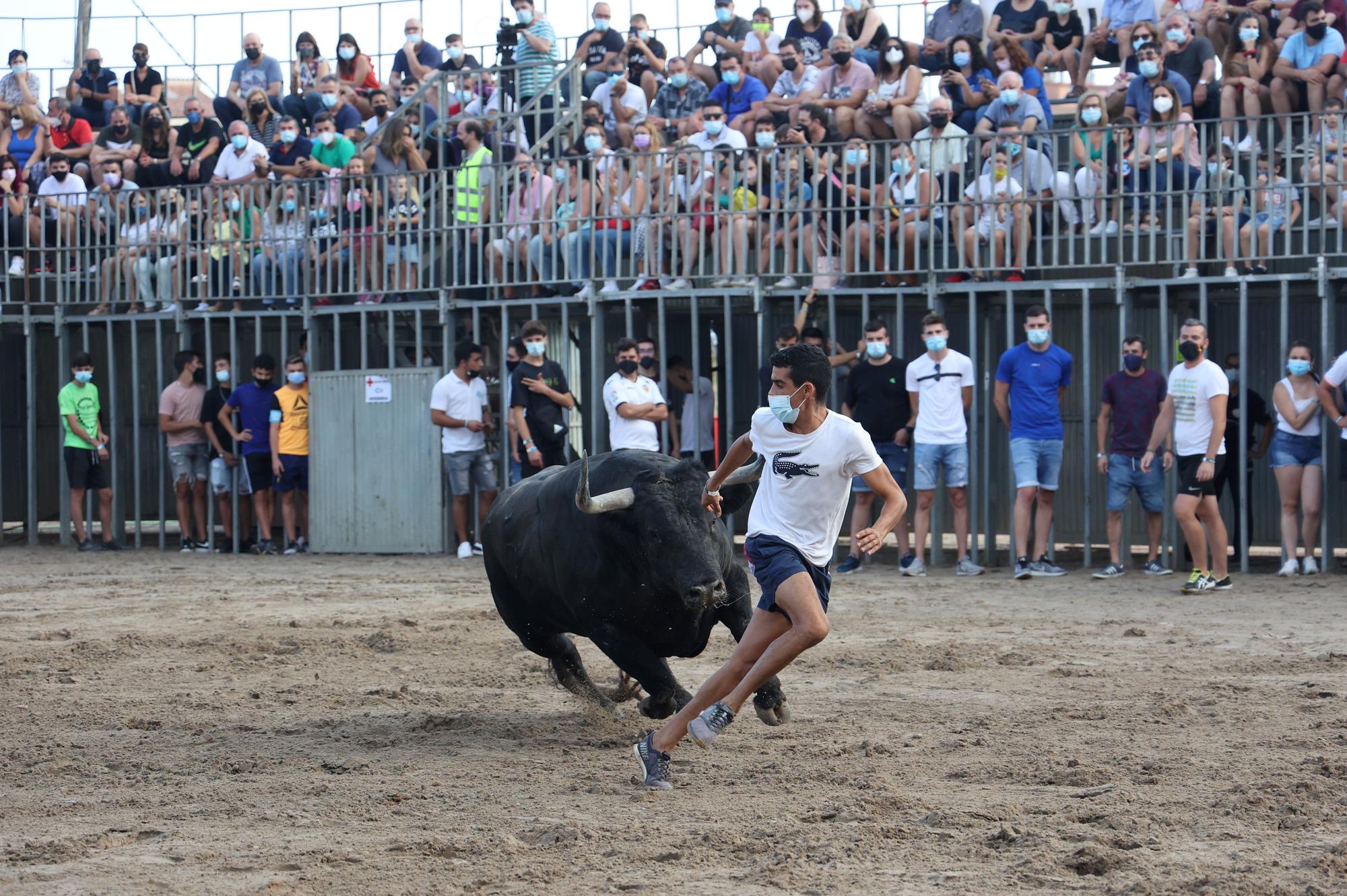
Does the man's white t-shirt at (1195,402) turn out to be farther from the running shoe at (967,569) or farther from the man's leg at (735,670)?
the man's leg at (735,670)

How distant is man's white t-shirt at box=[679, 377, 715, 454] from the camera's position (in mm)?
16797

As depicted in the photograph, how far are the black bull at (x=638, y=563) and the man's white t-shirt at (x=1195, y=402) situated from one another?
6724mm

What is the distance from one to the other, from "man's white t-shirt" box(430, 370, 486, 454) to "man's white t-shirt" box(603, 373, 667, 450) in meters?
1.73

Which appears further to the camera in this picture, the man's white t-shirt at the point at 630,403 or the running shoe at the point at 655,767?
the man's white t-shirt at the point at 630,403

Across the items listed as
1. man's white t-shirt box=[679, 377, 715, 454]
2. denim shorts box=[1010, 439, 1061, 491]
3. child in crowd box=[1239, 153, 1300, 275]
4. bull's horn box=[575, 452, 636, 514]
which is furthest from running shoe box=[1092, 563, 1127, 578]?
bull's horn box=[575, 452, 636, 514]

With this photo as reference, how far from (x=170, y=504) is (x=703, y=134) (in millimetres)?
8764

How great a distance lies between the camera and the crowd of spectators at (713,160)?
48.8ft

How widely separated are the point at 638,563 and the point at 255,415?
11177 mm

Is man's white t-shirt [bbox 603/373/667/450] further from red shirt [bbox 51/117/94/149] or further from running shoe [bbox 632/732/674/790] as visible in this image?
red shirt [bbox 51/117/94/149]

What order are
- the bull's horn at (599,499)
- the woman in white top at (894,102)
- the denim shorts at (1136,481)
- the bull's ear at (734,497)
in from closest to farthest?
the bull's horn at (599,499) → the bull's ear at (734,497) → the denim shorts at (1136,481) → the woman in white top at (894,102)

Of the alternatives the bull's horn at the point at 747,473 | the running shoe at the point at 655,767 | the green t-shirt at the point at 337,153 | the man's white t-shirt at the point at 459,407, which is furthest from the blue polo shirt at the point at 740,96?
the running shoe at the point at 655,767

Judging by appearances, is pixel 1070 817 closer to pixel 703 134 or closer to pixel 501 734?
pixel 501 734

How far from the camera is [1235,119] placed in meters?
14.3

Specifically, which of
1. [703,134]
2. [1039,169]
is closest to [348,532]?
[703,134]
